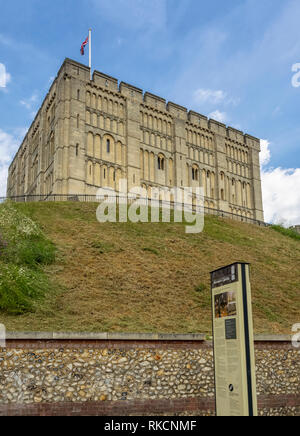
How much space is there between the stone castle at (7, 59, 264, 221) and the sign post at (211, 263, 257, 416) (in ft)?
114

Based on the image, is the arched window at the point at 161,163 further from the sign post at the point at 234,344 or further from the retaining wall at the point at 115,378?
the sign post at the point at 234,344

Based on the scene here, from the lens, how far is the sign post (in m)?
7.49

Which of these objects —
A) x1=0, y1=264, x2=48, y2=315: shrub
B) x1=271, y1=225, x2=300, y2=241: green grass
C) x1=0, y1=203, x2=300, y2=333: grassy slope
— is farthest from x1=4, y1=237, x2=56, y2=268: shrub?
x1=271, y1=225, x2=300, y2=241: green grass

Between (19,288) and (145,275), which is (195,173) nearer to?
(145,275)

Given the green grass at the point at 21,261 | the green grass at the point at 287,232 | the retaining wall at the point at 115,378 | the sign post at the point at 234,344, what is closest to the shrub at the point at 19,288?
the green grass at the point at 21,261

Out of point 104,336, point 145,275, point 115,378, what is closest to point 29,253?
point 145,275

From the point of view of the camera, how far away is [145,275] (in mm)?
19438

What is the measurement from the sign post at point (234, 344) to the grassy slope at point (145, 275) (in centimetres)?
522

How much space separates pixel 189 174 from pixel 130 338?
4339 centimetres

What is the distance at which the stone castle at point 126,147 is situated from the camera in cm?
4481

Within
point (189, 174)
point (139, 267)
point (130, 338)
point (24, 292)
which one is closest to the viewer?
point (130, 338)

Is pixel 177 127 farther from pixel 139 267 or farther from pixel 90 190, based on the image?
pixel 139 267

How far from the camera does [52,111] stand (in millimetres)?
49156
